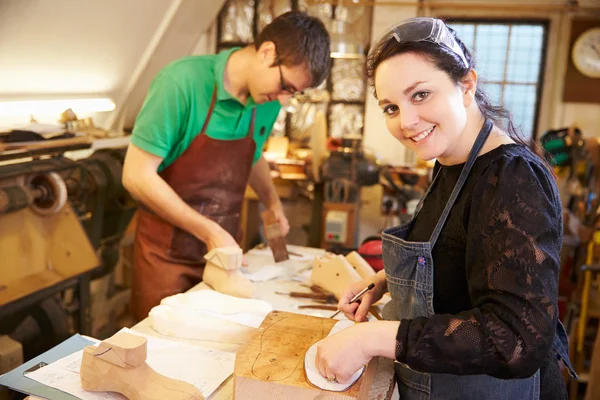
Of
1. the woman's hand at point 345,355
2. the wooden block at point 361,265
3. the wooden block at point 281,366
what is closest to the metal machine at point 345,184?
the wooden block at point 361,265

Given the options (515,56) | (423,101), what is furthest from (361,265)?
(515,56)

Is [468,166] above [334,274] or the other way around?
above

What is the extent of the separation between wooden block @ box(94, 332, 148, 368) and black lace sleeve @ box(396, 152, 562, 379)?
56 cm

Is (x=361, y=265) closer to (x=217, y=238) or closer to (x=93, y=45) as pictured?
(x=217, y=238)

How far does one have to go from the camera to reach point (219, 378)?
144 centimetres

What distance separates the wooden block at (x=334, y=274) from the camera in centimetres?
203

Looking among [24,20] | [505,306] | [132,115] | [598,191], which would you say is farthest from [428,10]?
[505,306]

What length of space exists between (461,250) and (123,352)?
30.0 inches

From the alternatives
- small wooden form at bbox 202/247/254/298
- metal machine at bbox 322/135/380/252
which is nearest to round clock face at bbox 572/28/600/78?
metal machine at bbox 322/135/380/252

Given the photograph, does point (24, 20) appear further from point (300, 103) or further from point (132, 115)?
point (300, 103)

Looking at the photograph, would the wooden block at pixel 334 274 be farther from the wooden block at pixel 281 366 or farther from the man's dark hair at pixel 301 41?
the man's dark hair at pixel 301 41

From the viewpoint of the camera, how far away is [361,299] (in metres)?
1.65

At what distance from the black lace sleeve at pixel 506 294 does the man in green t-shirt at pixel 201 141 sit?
1.18 meters

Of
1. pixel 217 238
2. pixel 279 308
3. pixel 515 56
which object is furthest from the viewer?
pixel 515 56
